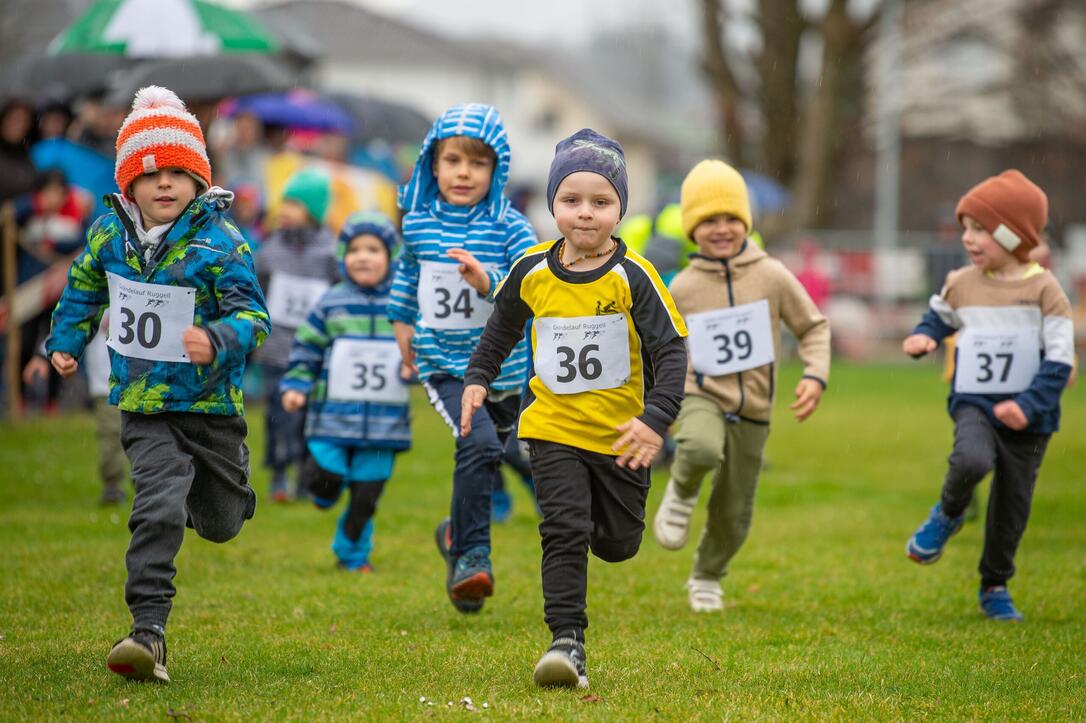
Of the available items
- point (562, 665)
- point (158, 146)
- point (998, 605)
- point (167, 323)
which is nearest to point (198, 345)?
point (167, 323)

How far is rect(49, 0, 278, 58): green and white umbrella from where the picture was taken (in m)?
13.0

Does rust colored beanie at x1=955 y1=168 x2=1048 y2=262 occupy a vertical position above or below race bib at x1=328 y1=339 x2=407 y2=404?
above

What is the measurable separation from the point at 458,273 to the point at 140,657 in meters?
2.41

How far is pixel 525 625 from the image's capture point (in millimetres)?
6941

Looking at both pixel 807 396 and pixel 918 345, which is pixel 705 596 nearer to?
pixel 807 396

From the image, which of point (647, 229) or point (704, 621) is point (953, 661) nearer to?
point (704, 621)

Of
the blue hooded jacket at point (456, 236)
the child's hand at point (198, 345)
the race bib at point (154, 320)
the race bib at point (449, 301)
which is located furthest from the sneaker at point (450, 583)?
the child's hand at point (198, 345)

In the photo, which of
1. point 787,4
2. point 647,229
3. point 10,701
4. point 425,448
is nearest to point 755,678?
point 10,701

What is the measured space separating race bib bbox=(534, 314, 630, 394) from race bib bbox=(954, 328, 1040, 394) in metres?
2.14

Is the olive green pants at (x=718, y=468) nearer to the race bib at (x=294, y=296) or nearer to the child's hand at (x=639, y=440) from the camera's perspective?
the child's hand at (x=639, y=440)

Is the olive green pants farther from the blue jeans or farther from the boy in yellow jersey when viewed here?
the boy in yellow jersey

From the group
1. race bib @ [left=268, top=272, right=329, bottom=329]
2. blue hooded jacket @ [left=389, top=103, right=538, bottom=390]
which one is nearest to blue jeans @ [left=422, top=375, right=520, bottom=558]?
blue hooded jacket @ [left=389, top=103, right=538, bottom=390]

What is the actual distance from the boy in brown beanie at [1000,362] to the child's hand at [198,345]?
3.28m

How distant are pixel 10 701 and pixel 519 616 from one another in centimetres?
256
